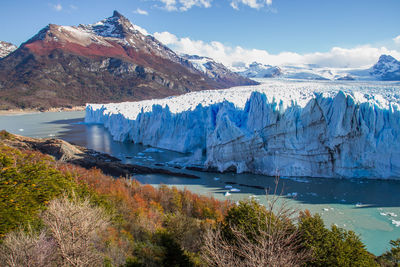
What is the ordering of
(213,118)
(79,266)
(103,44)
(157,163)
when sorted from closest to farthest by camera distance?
1. (79,266)
2. (157,163)
3. (213,118)
4. (103,44)

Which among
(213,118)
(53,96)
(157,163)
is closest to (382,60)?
(213,118)

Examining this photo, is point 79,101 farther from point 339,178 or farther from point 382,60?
point 382,60

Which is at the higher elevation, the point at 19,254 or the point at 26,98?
the point at 26,98

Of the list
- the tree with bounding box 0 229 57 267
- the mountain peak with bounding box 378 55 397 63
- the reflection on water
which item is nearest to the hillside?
the tree with bounding box 0 229 57 267

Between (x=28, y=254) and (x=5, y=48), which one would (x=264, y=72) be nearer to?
(x=5, y=48)

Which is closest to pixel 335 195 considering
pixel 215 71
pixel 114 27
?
pixel 114 27

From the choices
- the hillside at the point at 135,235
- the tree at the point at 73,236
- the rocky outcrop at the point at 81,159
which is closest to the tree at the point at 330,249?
the hillside at the point at 135,235

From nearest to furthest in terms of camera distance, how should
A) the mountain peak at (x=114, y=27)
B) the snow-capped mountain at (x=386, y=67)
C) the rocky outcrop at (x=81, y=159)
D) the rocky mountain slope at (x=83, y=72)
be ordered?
the rocky outcrop at (x=81, y=159)
the snow-capped mountain at (x=386, y=67)
the rocky mountain slope at (x=83, y=72)
the mountain peak at (x=114, y=27)

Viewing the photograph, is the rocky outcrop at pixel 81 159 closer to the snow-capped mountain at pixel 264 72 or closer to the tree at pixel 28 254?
the tree at pixel 28 254

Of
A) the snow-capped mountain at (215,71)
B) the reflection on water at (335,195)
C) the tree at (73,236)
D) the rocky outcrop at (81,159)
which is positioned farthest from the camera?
the snow-capped mountain at (215,71)
